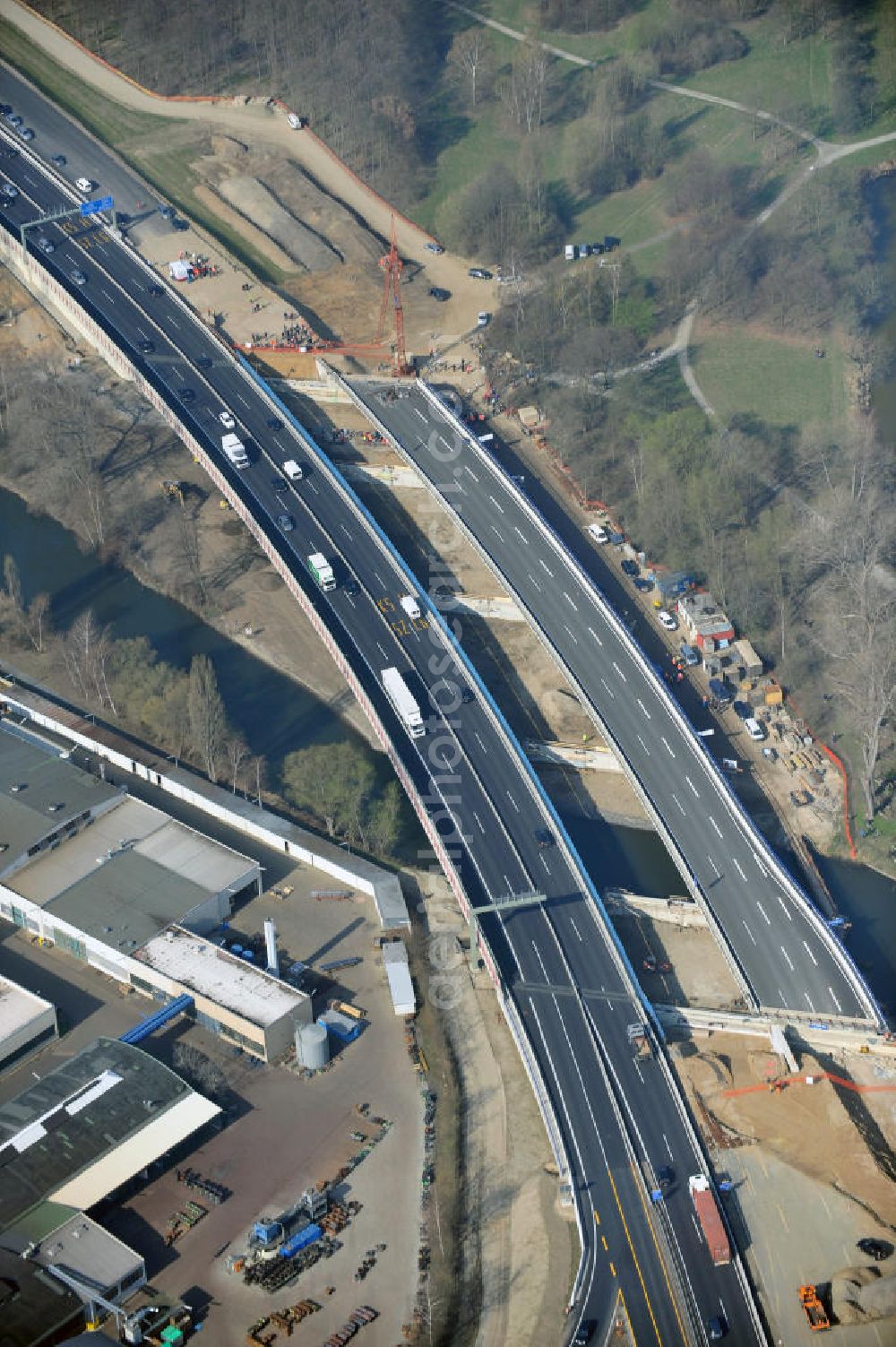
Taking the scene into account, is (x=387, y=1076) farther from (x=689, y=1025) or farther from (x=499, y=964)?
(x=689, y=1025)

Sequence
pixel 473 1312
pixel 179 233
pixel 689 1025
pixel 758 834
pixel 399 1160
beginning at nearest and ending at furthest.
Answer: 1. pixel 473 1312
2. pixel 399 1160
3. pixel 689 1025
4. pixel 758 834
5. pixel 179 233

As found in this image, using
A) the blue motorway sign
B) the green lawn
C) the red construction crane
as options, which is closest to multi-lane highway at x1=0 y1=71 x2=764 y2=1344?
the blue motorway sign

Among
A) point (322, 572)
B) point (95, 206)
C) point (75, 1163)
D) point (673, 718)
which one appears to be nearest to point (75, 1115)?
point (75, 1163)

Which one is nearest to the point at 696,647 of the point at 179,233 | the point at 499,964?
the point at 499,964

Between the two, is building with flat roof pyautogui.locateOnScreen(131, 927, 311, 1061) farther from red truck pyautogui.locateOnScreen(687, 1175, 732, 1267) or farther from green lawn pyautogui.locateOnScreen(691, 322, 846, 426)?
green lawn pyautogui.locateOnScreen(691, 322, 846, 426)

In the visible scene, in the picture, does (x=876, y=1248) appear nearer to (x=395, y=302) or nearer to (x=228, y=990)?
(x=228, y=990)

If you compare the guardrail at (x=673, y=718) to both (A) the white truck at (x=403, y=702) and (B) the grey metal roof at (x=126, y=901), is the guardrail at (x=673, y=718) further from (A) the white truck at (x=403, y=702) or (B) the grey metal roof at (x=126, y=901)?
(B) the grey metal roof at (x=126, y=901)
